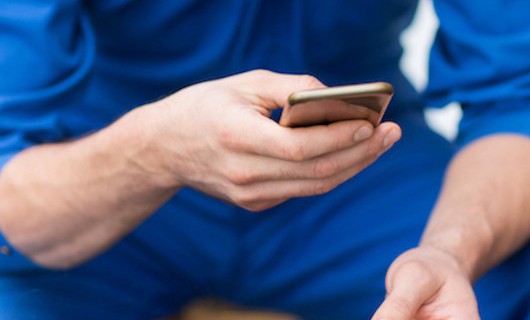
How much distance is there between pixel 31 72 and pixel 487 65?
44cm

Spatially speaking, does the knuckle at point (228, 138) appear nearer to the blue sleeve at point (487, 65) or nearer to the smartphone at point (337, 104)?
the smartphone at point (337, 104)

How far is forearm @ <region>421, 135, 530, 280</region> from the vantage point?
77 cm

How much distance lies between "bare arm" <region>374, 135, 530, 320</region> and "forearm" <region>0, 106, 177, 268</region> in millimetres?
218

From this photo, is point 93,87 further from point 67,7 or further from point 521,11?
point 521,11

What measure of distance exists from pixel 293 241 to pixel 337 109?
34cm

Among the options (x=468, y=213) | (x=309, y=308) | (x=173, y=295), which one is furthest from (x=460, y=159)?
(x=173, y=295)

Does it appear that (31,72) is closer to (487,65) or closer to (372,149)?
(372,149)

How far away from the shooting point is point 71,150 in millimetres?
786

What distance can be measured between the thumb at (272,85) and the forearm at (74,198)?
123 millimetres

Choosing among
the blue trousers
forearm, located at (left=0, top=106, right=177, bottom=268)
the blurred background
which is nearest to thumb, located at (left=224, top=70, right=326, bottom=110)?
forearm, located at (left=0, top=106, right=177, bottom=268)

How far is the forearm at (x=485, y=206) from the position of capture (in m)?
0.77

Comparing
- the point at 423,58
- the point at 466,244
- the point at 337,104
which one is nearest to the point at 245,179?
the point at 337,104

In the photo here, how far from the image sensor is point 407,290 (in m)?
0.65

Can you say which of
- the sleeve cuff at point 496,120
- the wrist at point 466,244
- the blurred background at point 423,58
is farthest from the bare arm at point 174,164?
the blurred background at point 423,58
